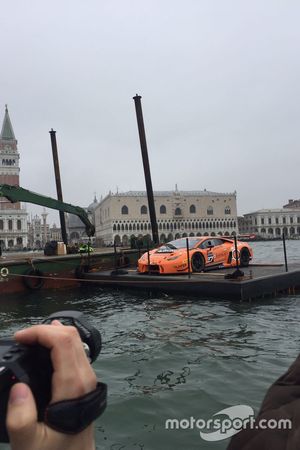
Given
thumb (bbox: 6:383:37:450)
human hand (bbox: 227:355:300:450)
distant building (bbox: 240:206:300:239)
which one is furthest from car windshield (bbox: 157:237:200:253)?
distant building (bbox: 240:206:300:239)

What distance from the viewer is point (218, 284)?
11180mm

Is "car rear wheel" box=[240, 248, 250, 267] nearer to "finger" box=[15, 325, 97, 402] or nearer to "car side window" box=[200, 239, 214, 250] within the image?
"car side window" box=[200, 239, 214, 250]

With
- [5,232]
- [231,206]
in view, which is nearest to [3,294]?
[5,232]

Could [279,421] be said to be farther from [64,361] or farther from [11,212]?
[11,212]

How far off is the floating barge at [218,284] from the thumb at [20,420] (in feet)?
33.4

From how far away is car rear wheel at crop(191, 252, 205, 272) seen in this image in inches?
544

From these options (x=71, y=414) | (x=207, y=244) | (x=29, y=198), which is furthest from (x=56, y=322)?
(x=29, y=198)

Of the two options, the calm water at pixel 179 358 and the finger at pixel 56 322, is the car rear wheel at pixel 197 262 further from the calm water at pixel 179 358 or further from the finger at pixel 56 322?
the finger at pixel 56 322

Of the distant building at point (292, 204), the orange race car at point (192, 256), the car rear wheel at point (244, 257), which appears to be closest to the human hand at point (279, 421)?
the orange race car at point (192, 256)

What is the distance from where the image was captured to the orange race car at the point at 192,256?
13672 millimetres

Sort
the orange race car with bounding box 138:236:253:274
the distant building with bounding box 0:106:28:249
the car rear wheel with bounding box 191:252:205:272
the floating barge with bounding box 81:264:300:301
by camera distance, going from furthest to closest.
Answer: the distant building with bounding box 0:106:28:249 < the car rear wheel with bounding box 191:252:205:272 < the orange race car with bounding box 138:236:253:274 < the floating barge with bounding box 81:264:300:301

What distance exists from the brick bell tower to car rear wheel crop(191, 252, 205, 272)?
327 ft

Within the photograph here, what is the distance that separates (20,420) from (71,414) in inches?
4.7

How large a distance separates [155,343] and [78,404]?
19.8 feet
